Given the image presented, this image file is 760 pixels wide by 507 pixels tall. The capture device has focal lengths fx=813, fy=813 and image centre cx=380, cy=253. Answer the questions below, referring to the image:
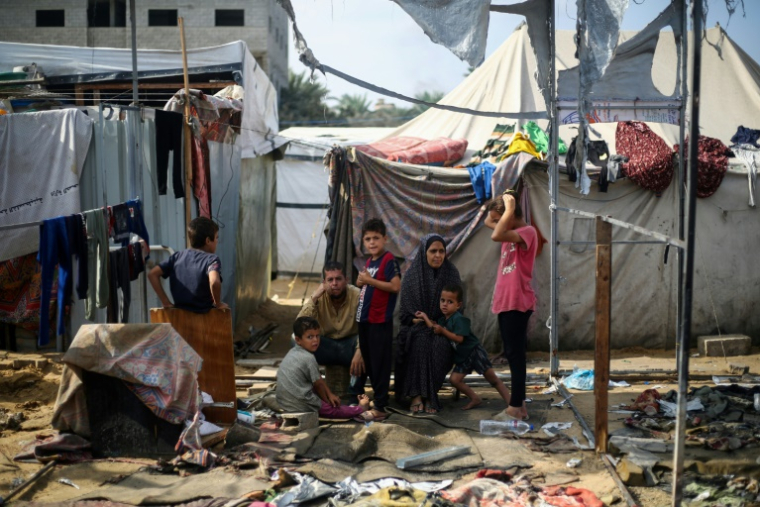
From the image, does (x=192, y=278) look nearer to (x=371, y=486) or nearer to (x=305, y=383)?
(x=305, y=383)

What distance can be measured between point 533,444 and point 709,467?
1.17 m

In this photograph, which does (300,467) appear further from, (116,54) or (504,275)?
(116,54)

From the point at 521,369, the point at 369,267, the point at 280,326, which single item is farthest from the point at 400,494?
the point at 280,326

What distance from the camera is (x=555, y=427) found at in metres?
6.15

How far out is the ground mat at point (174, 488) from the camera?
4480mm

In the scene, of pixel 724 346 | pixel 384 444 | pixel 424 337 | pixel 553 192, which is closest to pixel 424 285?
pixel 424 337

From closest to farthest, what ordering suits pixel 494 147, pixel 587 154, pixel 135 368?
1. pixel 135 368
2. pixel 587 154
3. pixel 494 147

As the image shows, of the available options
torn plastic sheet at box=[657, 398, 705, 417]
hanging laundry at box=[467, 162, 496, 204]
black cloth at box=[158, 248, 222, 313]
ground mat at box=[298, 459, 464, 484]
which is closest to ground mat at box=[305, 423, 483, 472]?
ground mat at box=[298, 459, 464, 484]

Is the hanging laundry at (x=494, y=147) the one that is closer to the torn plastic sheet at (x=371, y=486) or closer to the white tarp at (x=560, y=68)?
the white tarp at (x=560, y=68)

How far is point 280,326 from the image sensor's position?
11.5 metres

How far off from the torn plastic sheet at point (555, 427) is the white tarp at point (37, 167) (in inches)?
187

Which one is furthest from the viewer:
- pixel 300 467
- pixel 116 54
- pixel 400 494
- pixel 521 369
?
pixel 116 54

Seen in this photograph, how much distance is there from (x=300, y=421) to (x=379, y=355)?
0.94 metres

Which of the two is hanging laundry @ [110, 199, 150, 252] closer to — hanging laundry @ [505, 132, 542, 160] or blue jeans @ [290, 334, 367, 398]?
blue jeans @ [290, 334, 367, 398]
